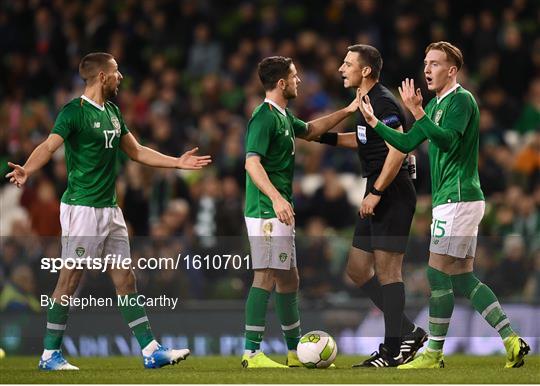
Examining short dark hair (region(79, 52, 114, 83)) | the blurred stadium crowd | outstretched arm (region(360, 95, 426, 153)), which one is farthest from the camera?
the blurred stadium crowd

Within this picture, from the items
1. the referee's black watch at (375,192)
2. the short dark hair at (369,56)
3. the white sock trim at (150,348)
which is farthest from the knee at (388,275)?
the white sock trim at (150,348)

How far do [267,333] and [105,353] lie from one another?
149 centimetres

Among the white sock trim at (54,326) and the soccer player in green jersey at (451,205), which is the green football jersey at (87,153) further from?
the soccer player in green jersey at (451,205)

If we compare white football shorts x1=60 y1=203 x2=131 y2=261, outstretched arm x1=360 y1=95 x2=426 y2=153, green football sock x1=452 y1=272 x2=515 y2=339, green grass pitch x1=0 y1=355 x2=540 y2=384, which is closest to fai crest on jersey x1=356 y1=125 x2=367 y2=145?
outstretched arm x1=360 y1=95 x2=426 y2=153

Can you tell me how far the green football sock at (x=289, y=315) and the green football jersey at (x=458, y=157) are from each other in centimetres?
136

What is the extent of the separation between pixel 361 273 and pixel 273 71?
168cm

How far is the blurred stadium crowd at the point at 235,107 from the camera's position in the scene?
13.1 metres

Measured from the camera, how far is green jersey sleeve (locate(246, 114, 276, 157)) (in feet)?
34.6

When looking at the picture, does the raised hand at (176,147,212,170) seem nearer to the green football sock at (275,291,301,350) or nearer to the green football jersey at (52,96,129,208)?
the green football jersey at (52,96,129,208)

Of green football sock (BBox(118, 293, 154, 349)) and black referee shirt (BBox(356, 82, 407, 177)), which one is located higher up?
black referee shirt (BBox(356, 82, 407, 177))

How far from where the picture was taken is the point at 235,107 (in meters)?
18.5

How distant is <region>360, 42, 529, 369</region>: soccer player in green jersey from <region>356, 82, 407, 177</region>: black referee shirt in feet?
0.91

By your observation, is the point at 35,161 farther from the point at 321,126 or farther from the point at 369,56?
the point at 369,56

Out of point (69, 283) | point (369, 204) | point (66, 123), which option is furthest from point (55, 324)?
point (369, 204)
